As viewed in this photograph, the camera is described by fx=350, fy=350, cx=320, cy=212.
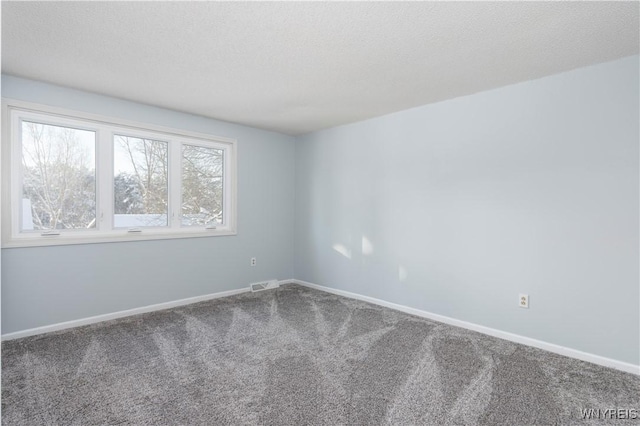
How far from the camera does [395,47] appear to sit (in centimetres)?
243

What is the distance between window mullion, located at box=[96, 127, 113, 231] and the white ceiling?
464 millimetres

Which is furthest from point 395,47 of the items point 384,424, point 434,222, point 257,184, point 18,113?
point 18,113

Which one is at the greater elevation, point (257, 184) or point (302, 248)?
point (257, 184)

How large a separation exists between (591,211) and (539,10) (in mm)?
1596

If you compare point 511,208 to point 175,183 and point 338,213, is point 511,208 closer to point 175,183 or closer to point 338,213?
point 338,213

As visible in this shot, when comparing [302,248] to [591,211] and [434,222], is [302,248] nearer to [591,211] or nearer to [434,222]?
[434,222]

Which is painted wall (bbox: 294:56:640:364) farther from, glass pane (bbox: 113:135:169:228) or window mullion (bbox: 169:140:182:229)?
glass pane (bbox: 113:135:169:228)

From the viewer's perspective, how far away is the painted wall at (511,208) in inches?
103

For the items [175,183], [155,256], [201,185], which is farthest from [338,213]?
[155,256]

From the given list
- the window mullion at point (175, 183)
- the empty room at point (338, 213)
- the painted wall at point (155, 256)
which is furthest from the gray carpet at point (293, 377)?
the window mullion at point (175, 183)

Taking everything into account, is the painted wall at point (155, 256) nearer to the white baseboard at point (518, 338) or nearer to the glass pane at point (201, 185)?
the glass pane at point (201, 185)

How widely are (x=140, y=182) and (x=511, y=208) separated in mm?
3781

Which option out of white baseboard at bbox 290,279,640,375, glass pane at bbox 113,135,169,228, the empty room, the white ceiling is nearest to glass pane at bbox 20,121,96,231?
the empty room

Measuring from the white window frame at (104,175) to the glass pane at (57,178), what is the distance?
5 cm
